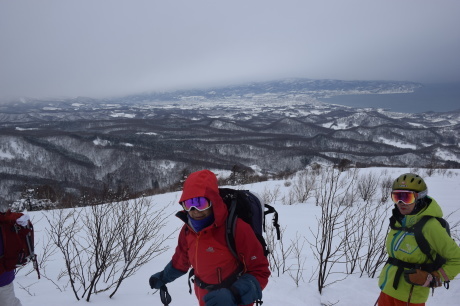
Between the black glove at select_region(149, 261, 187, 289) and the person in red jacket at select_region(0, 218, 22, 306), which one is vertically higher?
the black glove at select_region(149, 261, 187, 289)

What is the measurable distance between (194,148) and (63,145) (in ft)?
163

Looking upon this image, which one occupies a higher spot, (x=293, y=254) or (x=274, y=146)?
(x=293, y=254)

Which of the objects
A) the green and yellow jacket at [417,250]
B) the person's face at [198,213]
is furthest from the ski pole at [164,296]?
the green and yellow jacket at [417,250]

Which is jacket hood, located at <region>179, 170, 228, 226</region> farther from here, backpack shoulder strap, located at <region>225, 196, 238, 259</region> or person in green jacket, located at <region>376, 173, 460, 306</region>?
person in green jacket, located at <region>376, 173, 460, 306</region>

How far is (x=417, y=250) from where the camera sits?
2.18 m

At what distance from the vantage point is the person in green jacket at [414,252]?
204 cm

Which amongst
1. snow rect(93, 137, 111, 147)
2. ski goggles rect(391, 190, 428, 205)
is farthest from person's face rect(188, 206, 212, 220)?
snow rect(93, 137, 111, 147)

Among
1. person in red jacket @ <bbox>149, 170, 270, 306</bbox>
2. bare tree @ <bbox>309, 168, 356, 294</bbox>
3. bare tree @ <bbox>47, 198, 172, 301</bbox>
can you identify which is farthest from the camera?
bare tree @ <bbox>47, 198, 172, 301</bbox>

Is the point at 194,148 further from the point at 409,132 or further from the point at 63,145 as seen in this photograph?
the point at 409,132

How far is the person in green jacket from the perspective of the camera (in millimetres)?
2037

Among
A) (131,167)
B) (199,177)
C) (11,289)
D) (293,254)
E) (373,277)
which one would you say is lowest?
(131,167)

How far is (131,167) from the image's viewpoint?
262 feet

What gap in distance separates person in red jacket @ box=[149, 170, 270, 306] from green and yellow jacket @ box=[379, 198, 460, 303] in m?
1.39

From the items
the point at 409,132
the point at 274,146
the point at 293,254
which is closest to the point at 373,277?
the point at 293,254
